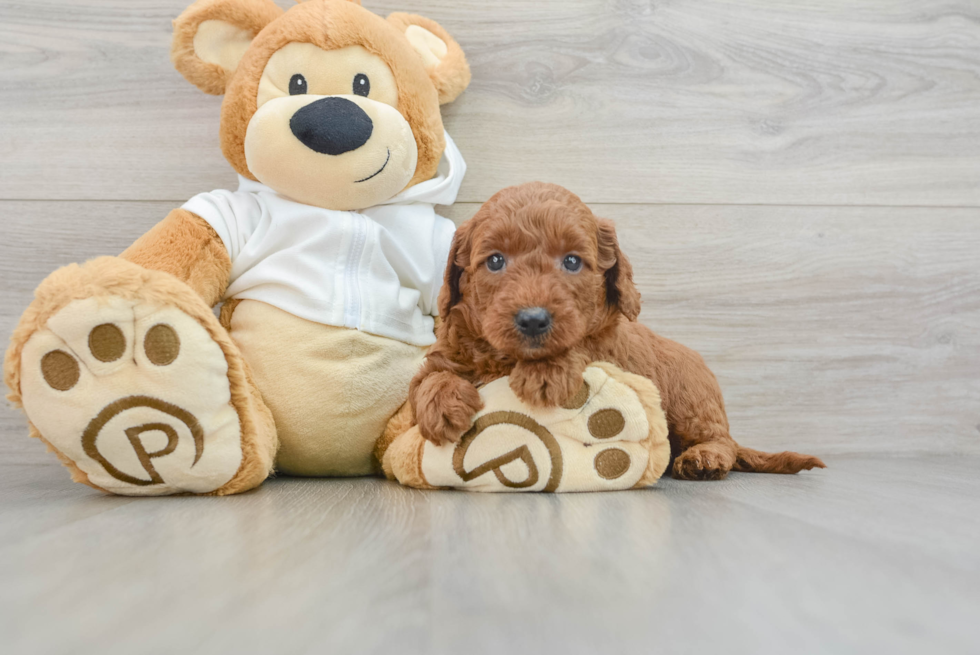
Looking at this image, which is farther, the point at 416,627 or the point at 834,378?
the point at 834,378

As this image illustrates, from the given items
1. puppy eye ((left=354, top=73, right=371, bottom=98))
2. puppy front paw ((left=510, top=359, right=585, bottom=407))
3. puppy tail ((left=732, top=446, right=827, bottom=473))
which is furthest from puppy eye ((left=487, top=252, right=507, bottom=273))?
puppy tail ((left=732, top=446, right=827, bottom=473))

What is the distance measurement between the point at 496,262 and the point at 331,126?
0.94ft

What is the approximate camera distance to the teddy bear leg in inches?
28.0

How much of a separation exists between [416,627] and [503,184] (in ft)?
2.89

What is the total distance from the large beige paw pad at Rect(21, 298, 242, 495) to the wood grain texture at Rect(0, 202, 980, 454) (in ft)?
1.80

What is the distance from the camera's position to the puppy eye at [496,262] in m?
0.74

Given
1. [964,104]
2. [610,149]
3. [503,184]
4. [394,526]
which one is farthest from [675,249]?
[394,526]

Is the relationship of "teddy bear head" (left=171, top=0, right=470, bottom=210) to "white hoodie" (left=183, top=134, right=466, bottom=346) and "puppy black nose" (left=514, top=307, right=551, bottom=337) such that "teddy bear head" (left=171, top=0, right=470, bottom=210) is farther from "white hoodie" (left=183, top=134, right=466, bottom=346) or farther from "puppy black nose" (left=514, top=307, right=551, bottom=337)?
"puppy black nose" (left=514, top=307, right=551, bottom=337)

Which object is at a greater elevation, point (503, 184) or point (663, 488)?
point (503, 184)

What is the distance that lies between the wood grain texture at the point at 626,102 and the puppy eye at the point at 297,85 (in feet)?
0.97

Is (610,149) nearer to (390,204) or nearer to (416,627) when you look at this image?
(390,204)

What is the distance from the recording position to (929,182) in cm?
122

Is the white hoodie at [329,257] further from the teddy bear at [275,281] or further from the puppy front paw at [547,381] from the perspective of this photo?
the puppy front paw at [547,381]

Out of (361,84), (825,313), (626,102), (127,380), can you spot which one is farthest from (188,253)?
(825,313)
